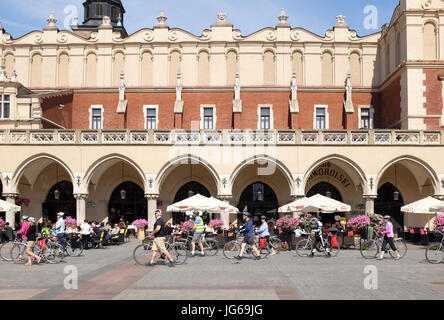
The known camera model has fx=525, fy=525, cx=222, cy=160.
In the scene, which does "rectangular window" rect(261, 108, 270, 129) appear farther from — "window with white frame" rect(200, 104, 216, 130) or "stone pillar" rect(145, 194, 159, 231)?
"stone pillar" rect(145, 194, 159, 231)

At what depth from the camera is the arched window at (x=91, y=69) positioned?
117 feet

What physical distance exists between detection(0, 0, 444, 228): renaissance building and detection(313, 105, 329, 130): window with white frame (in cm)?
9

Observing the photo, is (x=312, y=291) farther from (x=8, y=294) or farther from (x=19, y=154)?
(x=19, y=154)

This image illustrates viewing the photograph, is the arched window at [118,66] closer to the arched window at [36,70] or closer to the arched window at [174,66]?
the arched window at [174,66]

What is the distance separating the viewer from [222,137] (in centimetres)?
2841

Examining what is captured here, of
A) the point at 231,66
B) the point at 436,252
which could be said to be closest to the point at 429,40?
the point at 231,66

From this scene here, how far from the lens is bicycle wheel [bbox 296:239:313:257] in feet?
62.7

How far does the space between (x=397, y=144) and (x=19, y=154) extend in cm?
2052

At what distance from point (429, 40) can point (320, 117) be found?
8058 millimetres

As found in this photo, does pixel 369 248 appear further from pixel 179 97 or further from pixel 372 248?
pixel 179 97

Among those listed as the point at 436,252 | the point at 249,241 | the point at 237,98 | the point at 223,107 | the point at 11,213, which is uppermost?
the point at 237,98

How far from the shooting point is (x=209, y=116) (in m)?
34.9

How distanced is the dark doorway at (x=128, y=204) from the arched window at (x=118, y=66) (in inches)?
288

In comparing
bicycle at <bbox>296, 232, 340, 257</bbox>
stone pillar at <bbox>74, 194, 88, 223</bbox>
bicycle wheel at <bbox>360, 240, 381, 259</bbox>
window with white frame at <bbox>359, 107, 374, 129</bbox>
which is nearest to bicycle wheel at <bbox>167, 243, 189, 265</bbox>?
bicycle at <bbox>296, 232, 340, 257</bbox>
